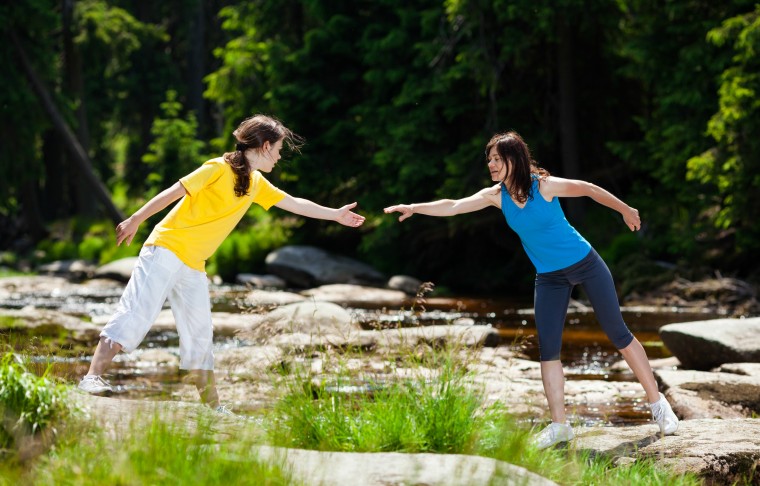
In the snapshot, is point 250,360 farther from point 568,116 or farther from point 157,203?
point 568,116

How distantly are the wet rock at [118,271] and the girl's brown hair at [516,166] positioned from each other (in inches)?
765

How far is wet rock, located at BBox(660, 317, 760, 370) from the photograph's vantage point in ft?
29.9

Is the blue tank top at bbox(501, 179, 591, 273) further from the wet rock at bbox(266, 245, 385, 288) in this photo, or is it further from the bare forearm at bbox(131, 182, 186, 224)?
the wet rock at bbox(266, 245, 385, 288)

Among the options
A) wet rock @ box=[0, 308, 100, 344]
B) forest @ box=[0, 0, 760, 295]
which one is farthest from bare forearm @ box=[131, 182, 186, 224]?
forest @ box=[0, 0, 760, 295]

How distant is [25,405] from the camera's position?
414 cm

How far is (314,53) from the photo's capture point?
24.4 metres

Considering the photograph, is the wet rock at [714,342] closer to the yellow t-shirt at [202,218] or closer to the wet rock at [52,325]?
the yellow t-shirt at [202,218]

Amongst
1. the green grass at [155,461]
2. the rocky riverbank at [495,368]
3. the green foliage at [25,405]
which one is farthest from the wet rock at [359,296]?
the green grass at [155,461]

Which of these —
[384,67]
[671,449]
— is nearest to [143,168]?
[384,67]

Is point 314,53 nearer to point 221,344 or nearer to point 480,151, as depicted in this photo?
point 480,151

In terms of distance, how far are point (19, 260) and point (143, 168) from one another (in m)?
8.14

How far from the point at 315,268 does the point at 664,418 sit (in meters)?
17.4

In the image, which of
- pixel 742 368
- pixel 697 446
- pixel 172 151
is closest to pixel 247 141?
pixel 697 446

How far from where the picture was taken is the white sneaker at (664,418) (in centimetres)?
577
